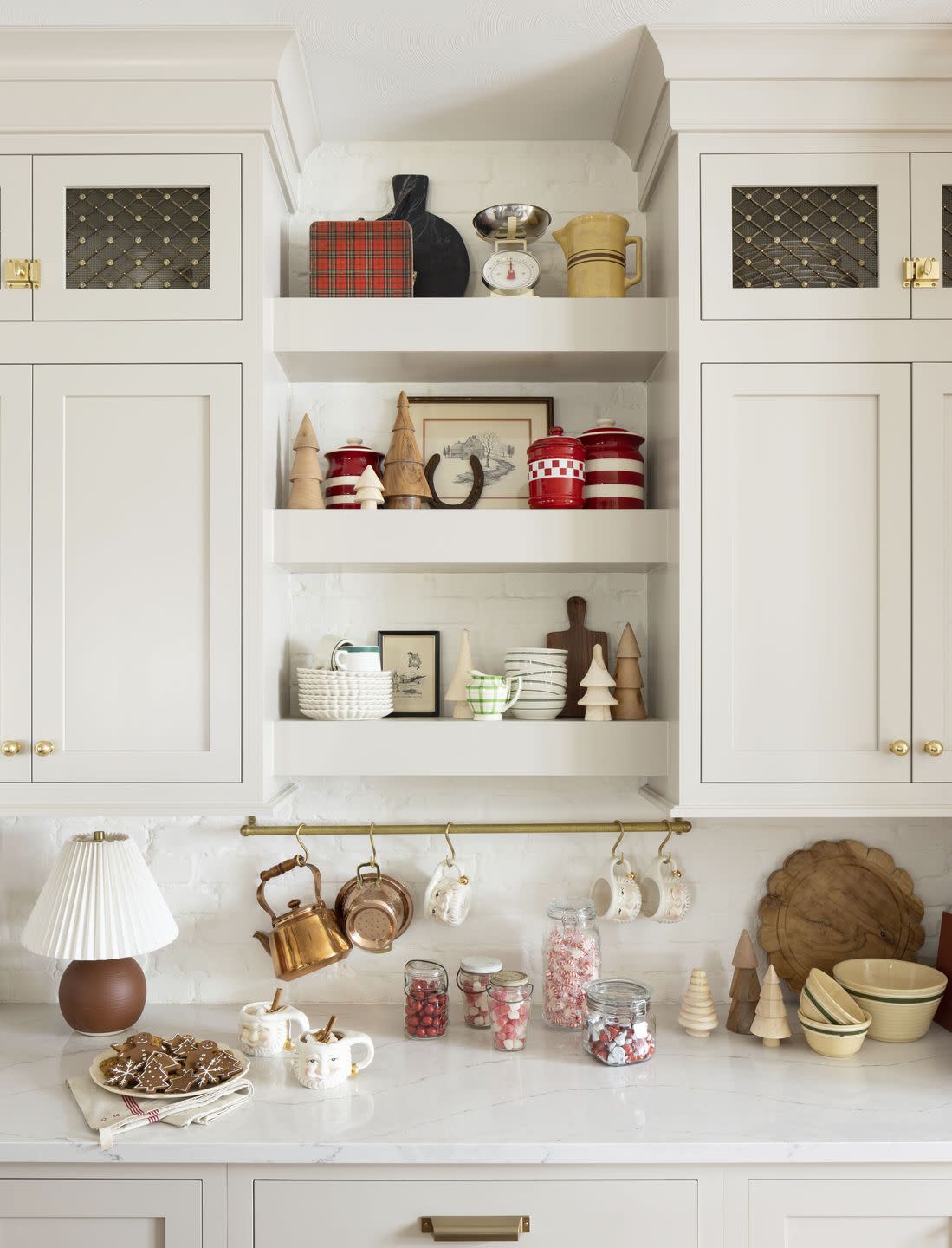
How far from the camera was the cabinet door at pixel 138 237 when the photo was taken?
170 cm

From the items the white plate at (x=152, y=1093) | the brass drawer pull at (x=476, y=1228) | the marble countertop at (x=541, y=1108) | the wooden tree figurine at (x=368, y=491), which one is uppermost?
the wooden tree figurine at (x=368, y=491)

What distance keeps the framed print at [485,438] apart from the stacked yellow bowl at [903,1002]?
1.17m

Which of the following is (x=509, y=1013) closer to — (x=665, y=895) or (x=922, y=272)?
(x=665, y=895)

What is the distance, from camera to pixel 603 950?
201 centimetres

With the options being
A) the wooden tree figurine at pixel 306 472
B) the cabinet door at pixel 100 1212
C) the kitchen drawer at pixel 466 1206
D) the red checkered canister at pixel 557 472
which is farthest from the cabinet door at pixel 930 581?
the cabinet door at pixel 100 1212

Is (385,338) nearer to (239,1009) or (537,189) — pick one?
(537,189)

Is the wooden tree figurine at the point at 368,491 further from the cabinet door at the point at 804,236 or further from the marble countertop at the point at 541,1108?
the marble countertop at the point at 541,1108

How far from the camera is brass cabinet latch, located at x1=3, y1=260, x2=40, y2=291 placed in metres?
1.70

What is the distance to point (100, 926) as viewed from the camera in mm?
1747

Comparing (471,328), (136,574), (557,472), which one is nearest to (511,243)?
(471,328)

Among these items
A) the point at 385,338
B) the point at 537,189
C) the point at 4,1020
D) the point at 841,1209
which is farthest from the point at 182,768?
the point at 537,189

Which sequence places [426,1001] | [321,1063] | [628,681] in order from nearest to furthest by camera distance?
[321,1063]
[426,1001]
[628,681]

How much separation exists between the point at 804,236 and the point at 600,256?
382 mm

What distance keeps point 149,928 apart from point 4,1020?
0.43 m
